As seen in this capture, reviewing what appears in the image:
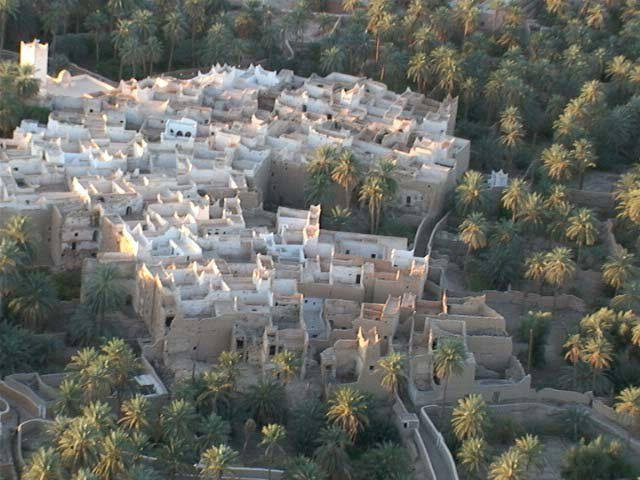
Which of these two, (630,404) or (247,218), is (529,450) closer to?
(630,404)

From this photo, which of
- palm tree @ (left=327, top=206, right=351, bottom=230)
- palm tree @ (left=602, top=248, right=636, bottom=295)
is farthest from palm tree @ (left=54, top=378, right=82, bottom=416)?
palm tree @ (left=602, top=248, right=636, bottom=295)

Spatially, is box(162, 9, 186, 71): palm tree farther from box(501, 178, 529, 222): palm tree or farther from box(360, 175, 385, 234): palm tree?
box(501, 178, 529, 222): palm tree

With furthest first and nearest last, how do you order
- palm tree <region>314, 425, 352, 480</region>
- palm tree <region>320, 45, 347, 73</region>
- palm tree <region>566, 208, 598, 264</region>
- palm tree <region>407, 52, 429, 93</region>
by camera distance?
1. palm tree <region>320, 45, 347, 73</region>
2. palm tree <region>407, 52, 429, 93</region>
3. palm tree <region>566, 208, 598, 264</region>
4. palm tree <region>314, 425, 352, 480</region>

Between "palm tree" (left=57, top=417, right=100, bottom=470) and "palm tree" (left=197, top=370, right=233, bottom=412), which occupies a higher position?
"palm tree" (left=197, top=370, right=233, bottom=412)

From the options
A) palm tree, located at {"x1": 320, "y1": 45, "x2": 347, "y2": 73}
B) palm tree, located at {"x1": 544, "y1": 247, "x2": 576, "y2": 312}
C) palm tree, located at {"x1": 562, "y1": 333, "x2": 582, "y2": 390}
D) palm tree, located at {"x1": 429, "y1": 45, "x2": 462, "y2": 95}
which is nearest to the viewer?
palm tree, located at {"x1": 562, "y1": 333, "x2": 582, "y2": 390}

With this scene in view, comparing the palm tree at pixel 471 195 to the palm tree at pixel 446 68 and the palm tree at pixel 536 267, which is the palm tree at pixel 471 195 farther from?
the palm tree at pixel 446 68

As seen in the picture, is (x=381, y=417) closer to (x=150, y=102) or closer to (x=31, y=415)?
(x=31, y=415)

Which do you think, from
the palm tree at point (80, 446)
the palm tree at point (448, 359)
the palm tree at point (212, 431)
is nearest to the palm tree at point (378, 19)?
the palm tree at point (448, 359)
